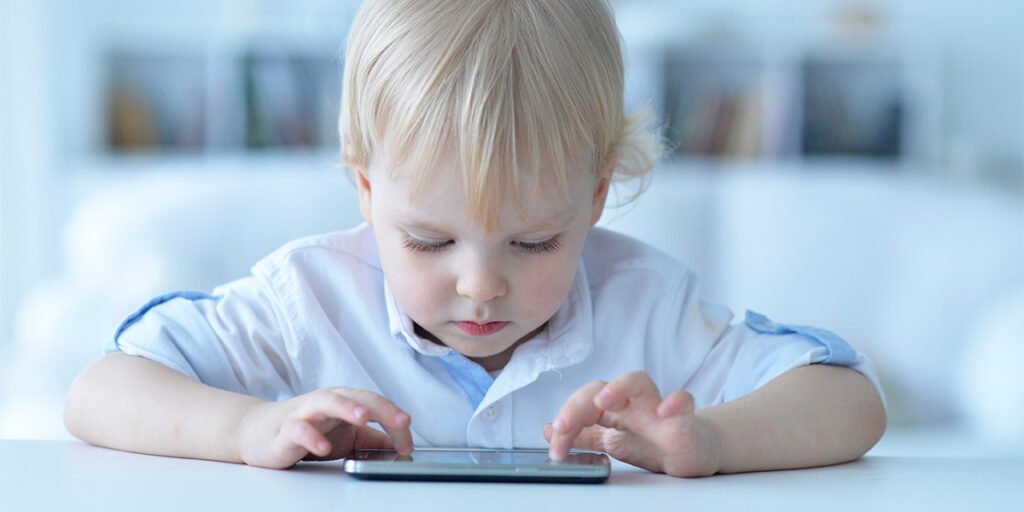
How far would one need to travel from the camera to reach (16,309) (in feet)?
Result: 11.9

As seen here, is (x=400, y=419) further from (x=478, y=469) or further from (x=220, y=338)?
(x=220, y=338)

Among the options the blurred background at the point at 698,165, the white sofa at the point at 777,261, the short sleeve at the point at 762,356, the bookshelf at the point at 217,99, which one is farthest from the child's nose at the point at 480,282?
the bookshelf at the point at 217,99

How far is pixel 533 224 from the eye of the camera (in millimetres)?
870

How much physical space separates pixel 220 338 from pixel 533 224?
0.29 metres

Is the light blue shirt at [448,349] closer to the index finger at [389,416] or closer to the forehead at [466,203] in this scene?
A: the forehead at [466,203]

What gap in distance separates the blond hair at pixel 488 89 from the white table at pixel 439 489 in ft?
0.77

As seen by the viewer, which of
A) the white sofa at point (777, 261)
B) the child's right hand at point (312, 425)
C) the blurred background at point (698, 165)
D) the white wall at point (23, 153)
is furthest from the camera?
the white wall at point (23, 153)

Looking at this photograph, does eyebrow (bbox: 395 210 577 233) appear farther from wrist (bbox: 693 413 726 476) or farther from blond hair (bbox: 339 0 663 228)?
wrist (bbox: 693 413 726 476)

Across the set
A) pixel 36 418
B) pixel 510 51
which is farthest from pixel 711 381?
pixel 36 418

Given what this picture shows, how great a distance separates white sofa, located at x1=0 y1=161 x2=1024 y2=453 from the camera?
2.16 metres

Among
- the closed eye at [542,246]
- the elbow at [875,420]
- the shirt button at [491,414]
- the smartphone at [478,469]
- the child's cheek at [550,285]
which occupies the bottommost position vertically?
the shirt button at [491,414]

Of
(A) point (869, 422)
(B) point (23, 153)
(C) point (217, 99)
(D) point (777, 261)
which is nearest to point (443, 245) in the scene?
(A) point (869, 422)

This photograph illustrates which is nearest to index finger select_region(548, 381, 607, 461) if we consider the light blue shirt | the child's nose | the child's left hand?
the child's left hand

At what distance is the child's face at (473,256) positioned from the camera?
0.86 metres
